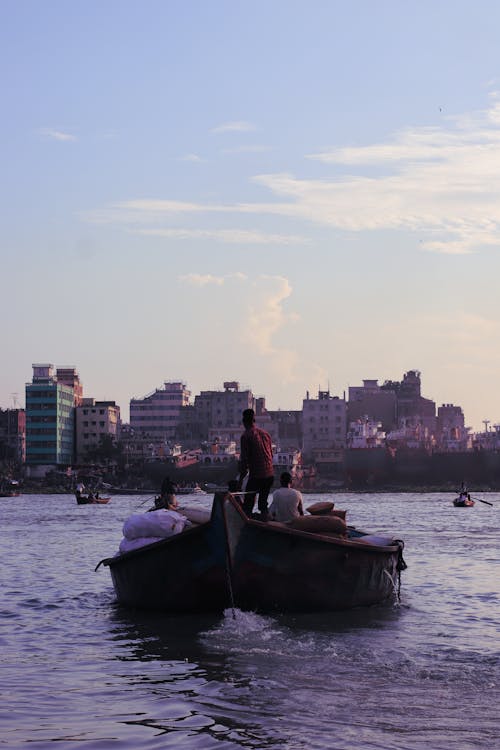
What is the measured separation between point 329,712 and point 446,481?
182 metres

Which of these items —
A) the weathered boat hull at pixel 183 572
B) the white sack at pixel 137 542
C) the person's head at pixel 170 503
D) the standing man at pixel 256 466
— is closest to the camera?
the weathered boat hull at pixel 183 572

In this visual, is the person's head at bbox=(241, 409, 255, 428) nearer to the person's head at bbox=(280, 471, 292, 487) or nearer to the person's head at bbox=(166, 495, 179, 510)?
the person's head at bbox=(280, 471, 292, 487)

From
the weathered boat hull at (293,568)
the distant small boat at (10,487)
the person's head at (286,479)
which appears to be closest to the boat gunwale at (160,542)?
the weathered boat hull at (293,568)

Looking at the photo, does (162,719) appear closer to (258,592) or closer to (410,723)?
(410,723)

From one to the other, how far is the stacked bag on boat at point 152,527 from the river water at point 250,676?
1216 mm

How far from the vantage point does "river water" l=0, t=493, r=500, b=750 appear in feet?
35.3

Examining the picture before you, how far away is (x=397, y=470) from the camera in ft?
634

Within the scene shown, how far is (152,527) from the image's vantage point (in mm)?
19609

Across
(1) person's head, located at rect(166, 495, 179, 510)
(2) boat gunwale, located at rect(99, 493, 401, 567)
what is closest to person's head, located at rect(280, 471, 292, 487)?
(2) boat gunwale, located at rect(99, 493, 401, 567)

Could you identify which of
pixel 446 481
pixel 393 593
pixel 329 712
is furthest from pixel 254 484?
pixel 446 481

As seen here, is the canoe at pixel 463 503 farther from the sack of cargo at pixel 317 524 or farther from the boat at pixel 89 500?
the sack of cargo at pixel 317 524

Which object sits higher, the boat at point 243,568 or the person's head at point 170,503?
the person's head at point 170,503

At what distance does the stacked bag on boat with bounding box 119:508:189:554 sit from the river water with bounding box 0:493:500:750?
1.22 metres

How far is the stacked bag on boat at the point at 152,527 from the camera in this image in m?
19.4
